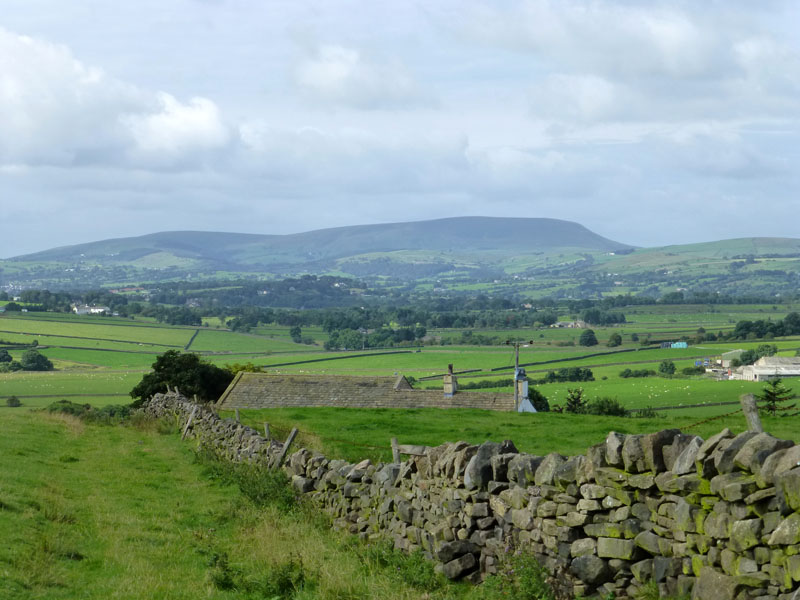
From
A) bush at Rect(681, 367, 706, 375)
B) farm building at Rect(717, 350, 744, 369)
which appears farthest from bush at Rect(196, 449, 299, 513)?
farm building at Rect(717, 350, 744, 369)

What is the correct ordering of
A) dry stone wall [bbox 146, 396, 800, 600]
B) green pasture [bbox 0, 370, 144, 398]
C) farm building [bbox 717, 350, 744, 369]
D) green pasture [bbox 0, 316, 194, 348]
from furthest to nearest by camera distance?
green pasture [bbox 0, 316, 194, 348] < farm building [bbox 717, 350, 744, 369] < green pasture [bbox 0, 370, 144, 398] < dry stone wall [bbox 146, 396, 800, 600]

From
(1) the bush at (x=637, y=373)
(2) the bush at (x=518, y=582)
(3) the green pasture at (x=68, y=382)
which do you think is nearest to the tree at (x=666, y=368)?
(1) the bush at (x=637, y=373)

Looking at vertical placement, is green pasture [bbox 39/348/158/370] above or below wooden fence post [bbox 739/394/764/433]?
below

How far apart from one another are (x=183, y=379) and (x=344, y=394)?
36.0ft

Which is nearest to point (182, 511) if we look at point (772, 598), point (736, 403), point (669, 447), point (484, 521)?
point (484, 521)

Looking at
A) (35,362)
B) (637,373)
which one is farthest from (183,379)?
(35,362)

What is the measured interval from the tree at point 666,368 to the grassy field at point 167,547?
276 ft

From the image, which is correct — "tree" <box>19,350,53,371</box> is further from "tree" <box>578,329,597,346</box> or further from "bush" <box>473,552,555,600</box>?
"bush" <box>473,552,555,600</box>

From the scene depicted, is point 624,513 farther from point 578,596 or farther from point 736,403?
point 736,403

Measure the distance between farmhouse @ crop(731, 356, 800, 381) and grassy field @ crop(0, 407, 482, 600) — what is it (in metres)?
74.2

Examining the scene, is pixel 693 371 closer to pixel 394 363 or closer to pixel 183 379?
pixel 394 363

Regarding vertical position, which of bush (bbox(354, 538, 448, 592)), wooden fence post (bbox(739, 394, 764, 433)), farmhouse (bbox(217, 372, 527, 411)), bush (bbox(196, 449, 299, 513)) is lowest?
farmhouse (bbox(217, 372, 527, 411))

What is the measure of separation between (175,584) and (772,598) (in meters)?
6.66

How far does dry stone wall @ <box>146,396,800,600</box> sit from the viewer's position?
293 inches
